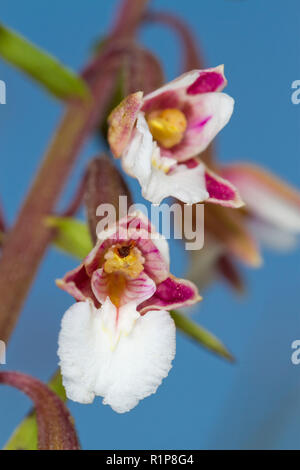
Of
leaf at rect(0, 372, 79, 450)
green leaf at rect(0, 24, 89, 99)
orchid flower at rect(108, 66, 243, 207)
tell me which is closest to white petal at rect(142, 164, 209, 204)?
orchid flower at rect(108, 66, 243, 207)

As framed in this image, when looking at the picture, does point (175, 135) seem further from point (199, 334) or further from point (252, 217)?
point (252, 217)

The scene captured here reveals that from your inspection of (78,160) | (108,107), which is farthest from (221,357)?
(108,107)

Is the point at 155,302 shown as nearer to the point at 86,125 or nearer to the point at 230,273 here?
the point at 86,125

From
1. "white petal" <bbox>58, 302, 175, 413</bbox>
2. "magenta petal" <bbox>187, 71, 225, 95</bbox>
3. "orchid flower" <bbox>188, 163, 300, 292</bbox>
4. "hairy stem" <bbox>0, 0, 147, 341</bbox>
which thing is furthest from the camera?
"orchid flower" <bbox>188, 163, 300, 292</bbox>

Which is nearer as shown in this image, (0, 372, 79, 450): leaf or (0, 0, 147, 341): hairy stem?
(0, 372, 79, 450): leaf

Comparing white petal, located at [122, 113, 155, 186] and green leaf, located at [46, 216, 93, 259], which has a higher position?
white petal, located at [122, 113, 155, 186]

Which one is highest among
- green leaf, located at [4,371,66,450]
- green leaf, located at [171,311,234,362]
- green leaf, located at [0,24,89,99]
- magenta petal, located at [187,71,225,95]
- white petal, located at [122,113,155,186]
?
green leaf, located at [0,24,89,99]

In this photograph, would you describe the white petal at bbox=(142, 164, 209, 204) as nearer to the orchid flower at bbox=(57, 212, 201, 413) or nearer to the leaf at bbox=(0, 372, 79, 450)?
the orchid flower at bbox=(57, 212, 201, 413)
